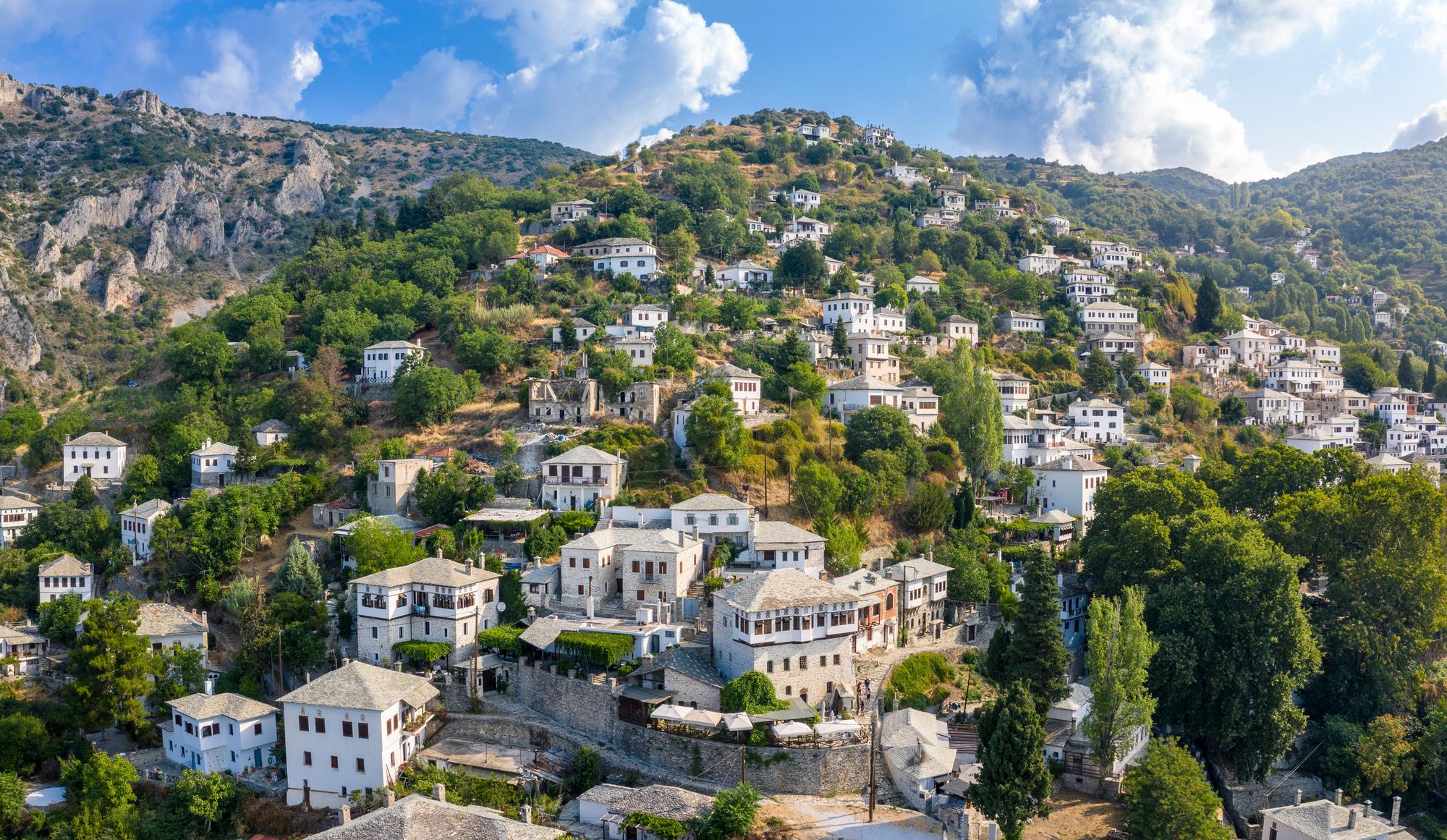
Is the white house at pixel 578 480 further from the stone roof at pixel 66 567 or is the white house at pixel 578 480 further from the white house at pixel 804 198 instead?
the white house at pixel 804 198

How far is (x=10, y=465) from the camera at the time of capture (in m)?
60.4

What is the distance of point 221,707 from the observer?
112 ft

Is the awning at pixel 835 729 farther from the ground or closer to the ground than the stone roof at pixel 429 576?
closer to the ground

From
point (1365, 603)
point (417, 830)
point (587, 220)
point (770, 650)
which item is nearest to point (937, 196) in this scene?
point (587, 220)

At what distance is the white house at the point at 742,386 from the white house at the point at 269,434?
23271 millimetres

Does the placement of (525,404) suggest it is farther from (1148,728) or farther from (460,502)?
(1148,728)

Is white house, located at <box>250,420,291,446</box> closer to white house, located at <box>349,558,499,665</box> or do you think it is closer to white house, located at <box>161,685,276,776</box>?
white house, located at <box>349,558,499,665</box>

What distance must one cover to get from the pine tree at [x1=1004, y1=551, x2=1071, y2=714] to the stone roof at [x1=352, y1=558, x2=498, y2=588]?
19.0m

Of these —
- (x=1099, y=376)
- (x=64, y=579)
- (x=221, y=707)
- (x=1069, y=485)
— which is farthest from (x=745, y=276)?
(x=221, y=707)

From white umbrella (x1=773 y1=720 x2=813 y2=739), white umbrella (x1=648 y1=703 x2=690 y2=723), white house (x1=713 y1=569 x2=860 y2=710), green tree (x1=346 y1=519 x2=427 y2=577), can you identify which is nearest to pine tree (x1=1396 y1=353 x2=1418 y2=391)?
white house (x1=713 y1=569 x2=860 y2=710)

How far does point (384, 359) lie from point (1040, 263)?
60.8 m

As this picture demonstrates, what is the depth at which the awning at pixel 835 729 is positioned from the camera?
30.4 metres

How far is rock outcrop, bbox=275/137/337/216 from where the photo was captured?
152 metres

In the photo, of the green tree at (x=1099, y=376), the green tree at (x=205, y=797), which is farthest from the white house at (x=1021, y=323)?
the green tree at (x=205, y=797)
